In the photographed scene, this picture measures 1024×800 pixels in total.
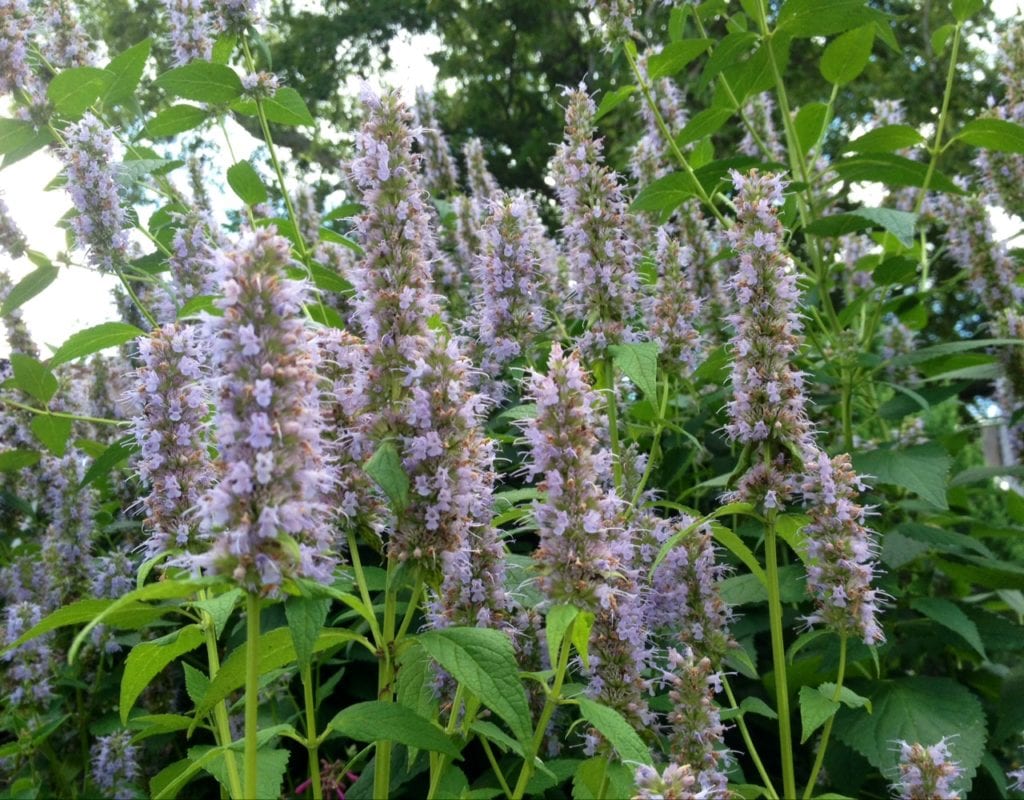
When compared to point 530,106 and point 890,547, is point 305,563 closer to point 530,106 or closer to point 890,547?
point 890,547

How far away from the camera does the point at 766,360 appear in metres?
2.52

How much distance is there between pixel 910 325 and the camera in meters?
4.88

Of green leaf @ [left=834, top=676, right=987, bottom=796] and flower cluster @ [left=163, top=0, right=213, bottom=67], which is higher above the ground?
flower cluster @ [left=163, top=0, right=213, bottom=67]

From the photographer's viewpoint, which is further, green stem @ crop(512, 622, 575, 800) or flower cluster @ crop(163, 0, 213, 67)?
flower cluster @ crop(163, 0, 213, 67)

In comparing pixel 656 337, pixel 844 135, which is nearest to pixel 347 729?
pixel 656 337

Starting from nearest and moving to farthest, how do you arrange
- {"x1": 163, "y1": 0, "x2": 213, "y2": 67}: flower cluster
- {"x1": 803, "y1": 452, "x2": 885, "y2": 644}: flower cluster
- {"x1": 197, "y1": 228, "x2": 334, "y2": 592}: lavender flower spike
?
{"x1": 197, "y1": 228, "x2": 334, "y2": 592}: lavender flower spike
{"x1": 803, "y1": 452, "x2": 885, "y2": 644}: flower cluster
{"x1": 163, "y1": 0, "x2": 213, "y2": 67}: flower cluster

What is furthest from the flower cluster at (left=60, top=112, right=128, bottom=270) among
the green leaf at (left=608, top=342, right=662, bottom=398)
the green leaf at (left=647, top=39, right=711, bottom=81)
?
the green leaf at (left=647, top=39, right=711, bottom=81)

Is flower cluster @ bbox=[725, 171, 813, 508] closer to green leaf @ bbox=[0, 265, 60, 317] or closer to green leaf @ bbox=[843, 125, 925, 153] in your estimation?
green leaf @ bbox=[843, 125, 925, 153]

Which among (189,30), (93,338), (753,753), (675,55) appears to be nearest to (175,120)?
(93,338)

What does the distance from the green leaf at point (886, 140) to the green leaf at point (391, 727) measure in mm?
2867

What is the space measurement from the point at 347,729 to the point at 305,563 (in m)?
0.33

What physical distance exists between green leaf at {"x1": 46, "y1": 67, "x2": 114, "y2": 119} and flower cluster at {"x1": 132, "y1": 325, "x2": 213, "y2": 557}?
64.4 inches

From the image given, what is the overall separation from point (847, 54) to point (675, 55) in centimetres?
86

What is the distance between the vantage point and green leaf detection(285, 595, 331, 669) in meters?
1.63
